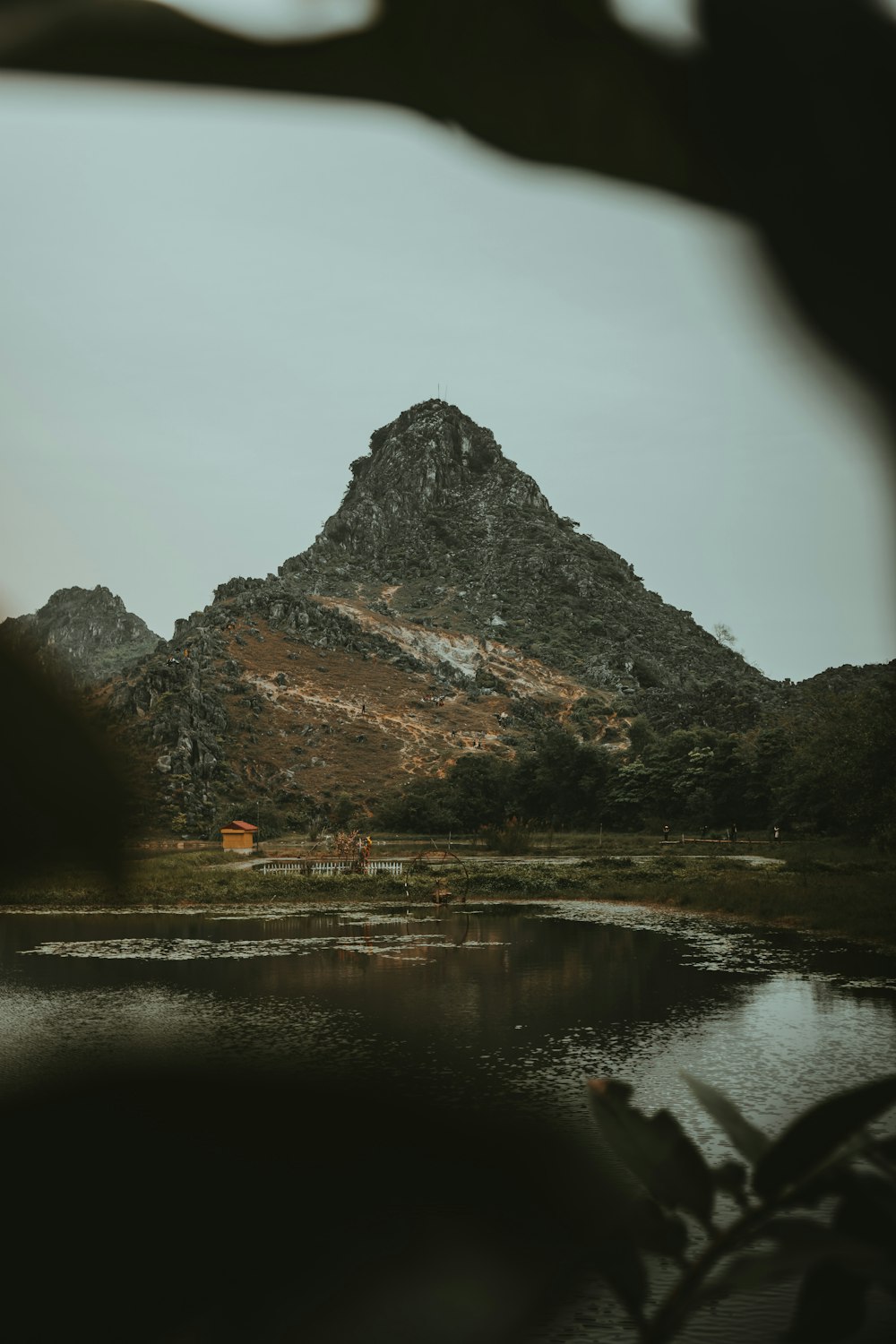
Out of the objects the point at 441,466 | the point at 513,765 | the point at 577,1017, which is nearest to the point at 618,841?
the point at 513,765

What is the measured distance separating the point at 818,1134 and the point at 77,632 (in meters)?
0.51

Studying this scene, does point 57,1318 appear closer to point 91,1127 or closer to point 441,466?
point 91,1127

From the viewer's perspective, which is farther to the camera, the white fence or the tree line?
the tree line

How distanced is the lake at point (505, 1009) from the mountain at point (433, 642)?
1985 cm

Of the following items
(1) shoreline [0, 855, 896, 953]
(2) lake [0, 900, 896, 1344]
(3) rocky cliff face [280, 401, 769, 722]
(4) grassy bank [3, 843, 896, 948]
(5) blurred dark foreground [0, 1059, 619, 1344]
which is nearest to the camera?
(5) blurred dark foreground [0, 1059, 619, 1344]

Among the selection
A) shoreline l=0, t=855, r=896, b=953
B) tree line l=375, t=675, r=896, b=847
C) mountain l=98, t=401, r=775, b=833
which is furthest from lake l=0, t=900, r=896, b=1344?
mountain l=98, t=401, r=775, b=833

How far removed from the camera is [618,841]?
113 feet

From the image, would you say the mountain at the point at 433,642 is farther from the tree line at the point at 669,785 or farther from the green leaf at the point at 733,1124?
the green leaf at the point at 733,1124

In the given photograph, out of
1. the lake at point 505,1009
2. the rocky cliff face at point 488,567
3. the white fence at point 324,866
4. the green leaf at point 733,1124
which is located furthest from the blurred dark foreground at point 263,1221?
the rocky cliff face at point 488,567

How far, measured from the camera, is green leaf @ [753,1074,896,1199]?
46 centimetres

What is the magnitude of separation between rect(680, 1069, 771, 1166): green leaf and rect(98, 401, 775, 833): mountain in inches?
1320

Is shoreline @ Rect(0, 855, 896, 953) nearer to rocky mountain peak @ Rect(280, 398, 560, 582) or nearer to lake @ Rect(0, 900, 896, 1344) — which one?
lake @ Rect(0, 900, 896, 1344)

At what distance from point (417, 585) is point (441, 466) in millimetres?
12877

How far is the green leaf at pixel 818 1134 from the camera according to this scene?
18.0 inches
